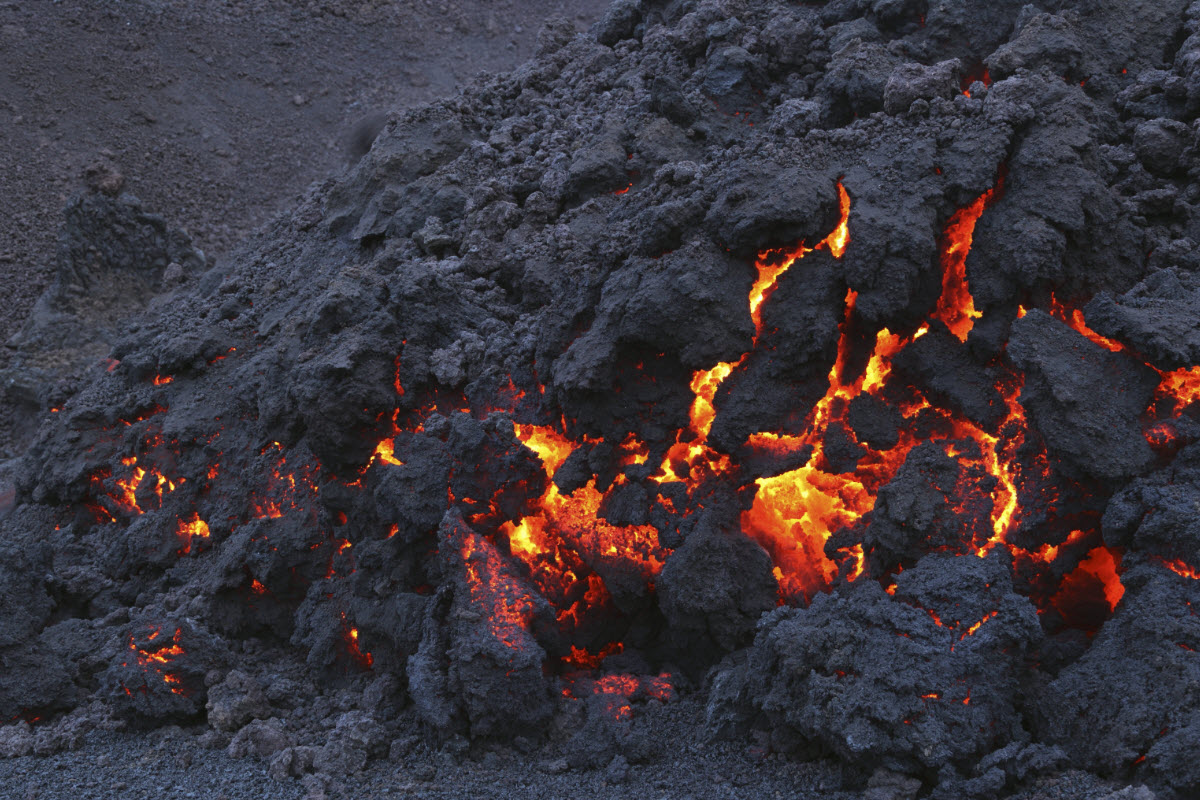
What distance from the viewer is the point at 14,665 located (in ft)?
20.4

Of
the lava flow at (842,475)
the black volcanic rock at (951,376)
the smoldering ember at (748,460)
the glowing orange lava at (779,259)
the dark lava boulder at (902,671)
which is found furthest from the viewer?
the glowing orange lava at (779,259)

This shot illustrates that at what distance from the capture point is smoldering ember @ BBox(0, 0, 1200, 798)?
4820 millimetres

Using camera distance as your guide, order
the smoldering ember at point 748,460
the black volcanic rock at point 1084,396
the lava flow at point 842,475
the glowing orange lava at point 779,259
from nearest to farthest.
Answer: the smoldering ember at point 748,460, the black volcanic rock at point 1084,396, the lava flow at point 842,475, the glowing orange lava at point 779,259

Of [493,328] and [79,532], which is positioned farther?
[79,532]

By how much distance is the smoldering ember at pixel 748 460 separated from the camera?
15.8 ft

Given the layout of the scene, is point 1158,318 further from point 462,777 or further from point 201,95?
point 201,95

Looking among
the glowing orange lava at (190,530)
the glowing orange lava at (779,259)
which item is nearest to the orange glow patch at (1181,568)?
the glowing orange lava at (779,259)

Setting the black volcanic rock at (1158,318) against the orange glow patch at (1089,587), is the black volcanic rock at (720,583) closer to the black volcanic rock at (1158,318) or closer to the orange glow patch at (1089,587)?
the orange glow patch at (1089,587)

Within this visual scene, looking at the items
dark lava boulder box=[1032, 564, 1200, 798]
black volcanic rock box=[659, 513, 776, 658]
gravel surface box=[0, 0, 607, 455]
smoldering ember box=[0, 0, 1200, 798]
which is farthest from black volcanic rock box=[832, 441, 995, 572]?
gravel surface box=[0, 0, 607, 455]

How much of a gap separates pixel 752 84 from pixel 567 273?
2.13 metres

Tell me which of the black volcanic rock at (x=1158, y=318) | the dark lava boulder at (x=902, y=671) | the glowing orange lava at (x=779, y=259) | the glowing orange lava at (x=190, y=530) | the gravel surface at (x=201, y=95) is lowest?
the dark lava boulder at (x=902, y=671)

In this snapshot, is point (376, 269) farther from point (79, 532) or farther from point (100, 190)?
point (100, 190)

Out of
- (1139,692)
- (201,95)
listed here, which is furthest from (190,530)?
(201,95)

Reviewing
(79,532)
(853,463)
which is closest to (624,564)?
(853,463)
